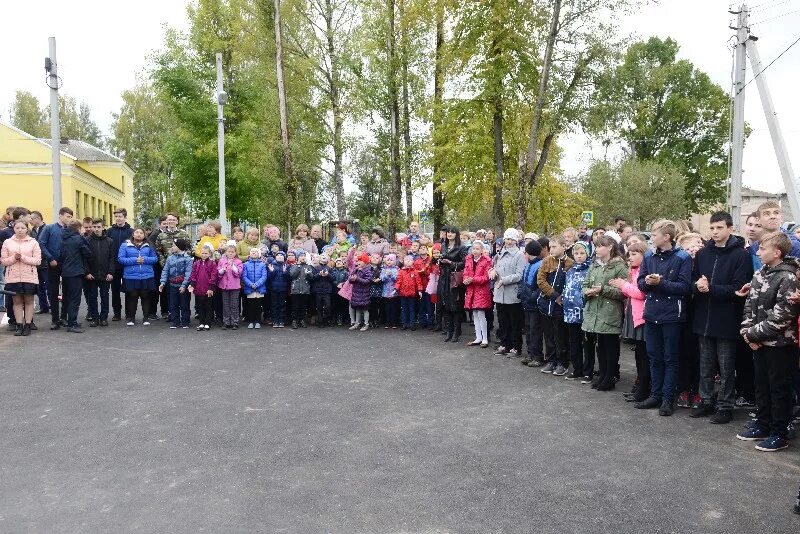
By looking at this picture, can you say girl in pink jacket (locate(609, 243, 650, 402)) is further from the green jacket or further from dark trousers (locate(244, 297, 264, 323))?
dark trousers (locate(244, 297, 264, 323))

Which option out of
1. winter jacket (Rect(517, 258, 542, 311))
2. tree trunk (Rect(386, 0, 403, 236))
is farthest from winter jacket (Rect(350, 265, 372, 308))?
tree trunk (Rect(386, 0, 403, 236))

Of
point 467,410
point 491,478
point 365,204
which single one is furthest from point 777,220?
point 365,204

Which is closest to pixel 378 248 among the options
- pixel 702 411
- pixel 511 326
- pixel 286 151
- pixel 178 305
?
pixel 511 326

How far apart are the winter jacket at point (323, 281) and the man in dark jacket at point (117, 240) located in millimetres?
3943

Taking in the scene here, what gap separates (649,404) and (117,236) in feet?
35.8

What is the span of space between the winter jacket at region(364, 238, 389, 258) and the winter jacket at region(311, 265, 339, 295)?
0.92 meters

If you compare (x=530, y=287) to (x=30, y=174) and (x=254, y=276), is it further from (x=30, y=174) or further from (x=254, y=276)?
(x=30, y=174)

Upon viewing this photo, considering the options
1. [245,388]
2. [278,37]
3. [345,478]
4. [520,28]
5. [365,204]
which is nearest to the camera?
[345,478]

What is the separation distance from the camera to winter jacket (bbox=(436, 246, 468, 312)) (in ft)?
39.8

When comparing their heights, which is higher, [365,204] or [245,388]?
[365,204]

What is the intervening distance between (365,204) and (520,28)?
2253 centimetres

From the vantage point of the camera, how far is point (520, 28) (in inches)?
866

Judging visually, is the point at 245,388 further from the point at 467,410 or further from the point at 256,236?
the point at 256,236

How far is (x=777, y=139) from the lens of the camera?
15.6 metres
